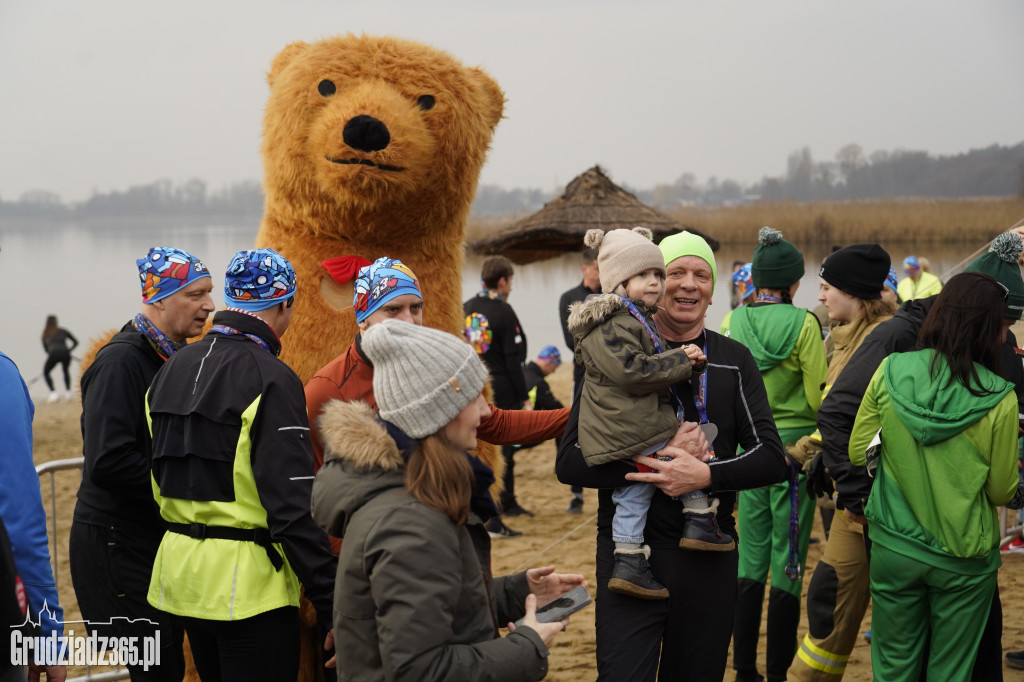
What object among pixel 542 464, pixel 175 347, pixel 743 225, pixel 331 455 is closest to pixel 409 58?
pixel 175 347

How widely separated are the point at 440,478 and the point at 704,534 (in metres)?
1.10

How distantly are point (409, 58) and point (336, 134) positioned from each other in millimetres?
577

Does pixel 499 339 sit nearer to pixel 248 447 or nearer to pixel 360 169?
pixel 360 169

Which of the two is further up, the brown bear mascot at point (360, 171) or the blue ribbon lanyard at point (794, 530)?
the brown bear mascot at point (360, 171)

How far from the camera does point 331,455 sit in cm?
192

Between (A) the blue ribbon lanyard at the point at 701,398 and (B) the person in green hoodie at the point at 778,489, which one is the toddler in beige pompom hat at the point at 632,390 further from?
(B) the person in green hoodie at the point at 778,489

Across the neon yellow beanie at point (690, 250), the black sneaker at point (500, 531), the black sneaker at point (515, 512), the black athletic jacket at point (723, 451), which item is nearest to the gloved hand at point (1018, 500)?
the black athletic jacket at point (723, 451)

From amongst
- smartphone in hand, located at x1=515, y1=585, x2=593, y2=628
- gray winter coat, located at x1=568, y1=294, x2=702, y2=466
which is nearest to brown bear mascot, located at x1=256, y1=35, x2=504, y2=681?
gray winter coat, located at x1=568, y1=294, x2=702, y2=466

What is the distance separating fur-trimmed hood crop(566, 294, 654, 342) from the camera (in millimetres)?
2539

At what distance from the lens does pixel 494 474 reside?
2.73 meters

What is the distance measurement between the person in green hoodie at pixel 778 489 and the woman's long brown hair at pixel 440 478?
2.52 meters

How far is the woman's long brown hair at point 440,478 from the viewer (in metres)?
1.74

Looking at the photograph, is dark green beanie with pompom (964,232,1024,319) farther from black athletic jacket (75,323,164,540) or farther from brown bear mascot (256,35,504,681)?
black athletic jacket (75,323,164,540)

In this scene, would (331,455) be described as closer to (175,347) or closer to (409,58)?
(175,347)
